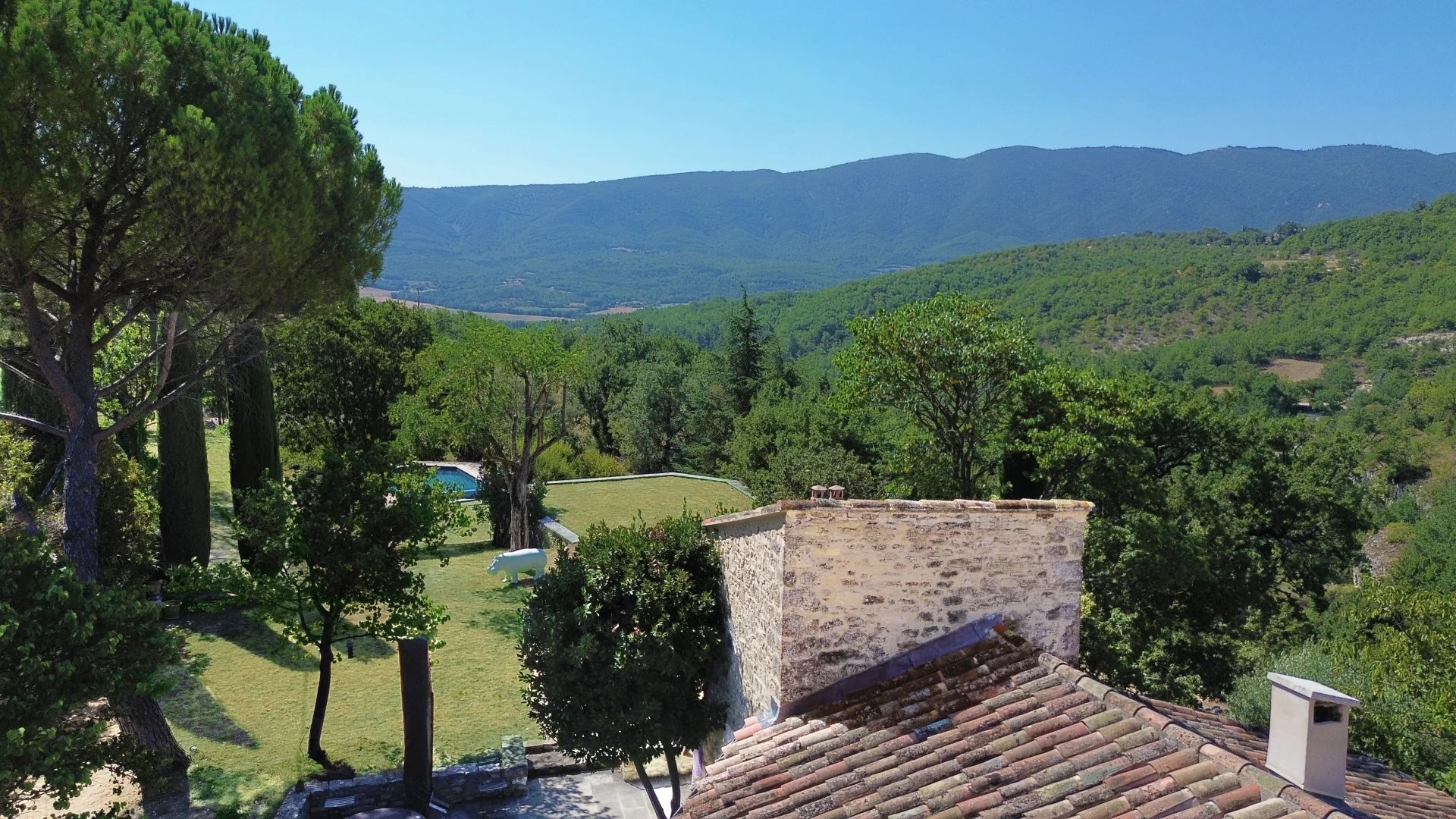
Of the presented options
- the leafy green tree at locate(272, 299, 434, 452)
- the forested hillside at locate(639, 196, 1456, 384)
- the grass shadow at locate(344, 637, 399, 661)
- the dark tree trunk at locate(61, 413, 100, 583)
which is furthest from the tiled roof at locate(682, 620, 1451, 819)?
the forested hillside at locate(639, 196, 1456, 384)

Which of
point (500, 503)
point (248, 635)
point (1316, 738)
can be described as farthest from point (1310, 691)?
point (500, 503)

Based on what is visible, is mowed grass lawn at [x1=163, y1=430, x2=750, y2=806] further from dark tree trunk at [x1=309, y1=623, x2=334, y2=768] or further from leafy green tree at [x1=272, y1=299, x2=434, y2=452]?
leafy green tree at [x1=272, y1=299, x2=434, y2=452]

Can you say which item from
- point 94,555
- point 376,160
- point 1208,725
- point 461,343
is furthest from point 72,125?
point 461,343

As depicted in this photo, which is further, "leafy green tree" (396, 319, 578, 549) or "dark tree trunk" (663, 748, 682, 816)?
"leafy green tree" (396, 319, 578, 549)

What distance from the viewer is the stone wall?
8148 mm

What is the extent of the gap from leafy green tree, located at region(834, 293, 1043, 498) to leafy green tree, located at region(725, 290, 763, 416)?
26.5 meters

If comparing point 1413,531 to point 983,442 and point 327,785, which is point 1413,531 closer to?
point 983,442

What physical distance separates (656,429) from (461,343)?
2342 centimetres

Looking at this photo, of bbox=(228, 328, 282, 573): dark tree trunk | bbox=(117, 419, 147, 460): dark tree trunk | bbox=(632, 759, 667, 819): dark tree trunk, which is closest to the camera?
bbox=(632, 759, 667, 819): dark tree trunk

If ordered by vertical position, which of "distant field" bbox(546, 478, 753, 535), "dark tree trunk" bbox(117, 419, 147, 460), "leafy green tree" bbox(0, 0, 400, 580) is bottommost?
"distant field" bbox(546, 478, 753, 535)

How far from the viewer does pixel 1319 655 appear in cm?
1343

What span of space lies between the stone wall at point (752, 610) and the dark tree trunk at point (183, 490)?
41.3 feet

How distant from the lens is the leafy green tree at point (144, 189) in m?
8.52

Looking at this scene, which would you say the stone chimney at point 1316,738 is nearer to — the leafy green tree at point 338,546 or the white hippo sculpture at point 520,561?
the leafy green tree at point 338,546
